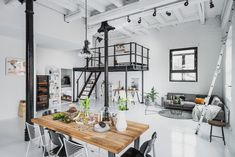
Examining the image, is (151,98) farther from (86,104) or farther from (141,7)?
(86,104)

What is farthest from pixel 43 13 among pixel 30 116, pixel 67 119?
pixel 67 119

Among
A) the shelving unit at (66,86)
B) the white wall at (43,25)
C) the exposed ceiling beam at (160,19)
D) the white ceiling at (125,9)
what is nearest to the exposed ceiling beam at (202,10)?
the white ceiling at (125,9)

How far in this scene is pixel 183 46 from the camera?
277 inches

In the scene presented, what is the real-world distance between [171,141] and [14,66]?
5.84 m

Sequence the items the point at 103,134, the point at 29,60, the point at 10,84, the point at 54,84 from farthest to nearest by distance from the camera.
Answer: the point at 54,84
the point at 10,84
the point at 29,60
the point at 103,134

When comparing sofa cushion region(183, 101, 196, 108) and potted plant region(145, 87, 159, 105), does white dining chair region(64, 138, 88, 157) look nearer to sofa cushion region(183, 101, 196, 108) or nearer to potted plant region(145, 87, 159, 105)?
sofa cushion region(183, 101, 196, 108)

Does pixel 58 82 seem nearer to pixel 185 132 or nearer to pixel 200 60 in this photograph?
pixel 185 132

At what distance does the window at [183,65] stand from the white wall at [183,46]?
0.66ft

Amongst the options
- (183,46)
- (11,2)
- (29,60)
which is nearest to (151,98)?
(183,46)

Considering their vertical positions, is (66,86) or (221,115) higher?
(66,86)

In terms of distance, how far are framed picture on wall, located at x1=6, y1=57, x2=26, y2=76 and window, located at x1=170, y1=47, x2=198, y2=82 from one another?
22.6 feet

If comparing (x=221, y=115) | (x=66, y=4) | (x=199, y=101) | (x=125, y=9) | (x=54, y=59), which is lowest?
(x=221, y=115)

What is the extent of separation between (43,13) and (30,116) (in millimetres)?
3163

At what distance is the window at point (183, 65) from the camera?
6.86 m
